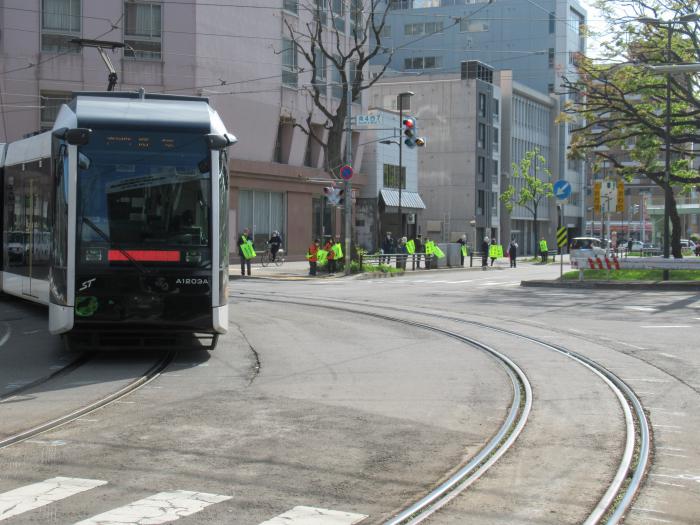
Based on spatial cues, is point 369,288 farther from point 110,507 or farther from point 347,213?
point 110,507

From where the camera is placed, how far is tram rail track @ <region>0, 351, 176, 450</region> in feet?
25.6

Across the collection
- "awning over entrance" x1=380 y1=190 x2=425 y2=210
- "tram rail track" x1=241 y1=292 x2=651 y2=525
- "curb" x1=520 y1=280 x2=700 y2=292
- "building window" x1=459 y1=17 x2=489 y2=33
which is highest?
"building window" x1=459 y1=17 x2=489 y2=33

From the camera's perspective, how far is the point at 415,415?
29.4ft

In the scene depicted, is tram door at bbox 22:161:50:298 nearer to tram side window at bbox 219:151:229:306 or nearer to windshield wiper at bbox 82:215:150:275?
windshield wiper at bbox 82:215:150:275

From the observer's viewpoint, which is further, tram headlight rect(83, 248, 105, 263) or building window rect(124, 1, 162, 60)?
building window rect(124, 1, 162, 60)

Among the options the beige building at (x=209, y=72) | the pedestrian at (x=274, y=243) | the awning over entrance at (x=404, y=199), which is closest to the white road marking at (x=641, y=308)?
the beige building at (x=209, y=72)

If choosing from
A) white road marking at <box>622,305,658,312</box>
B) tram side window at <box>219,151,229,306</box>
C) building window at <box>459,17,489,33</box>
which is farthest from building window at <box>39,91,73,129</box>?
building window at <box>459,17,489,33</box>

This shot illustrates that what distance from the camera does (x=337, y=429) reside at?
823cm

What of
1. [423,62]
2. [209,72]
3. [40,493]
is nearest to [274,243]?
[209,72]

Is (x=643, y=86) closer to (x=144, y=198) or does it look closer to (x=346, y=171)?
(x=346, y=171)

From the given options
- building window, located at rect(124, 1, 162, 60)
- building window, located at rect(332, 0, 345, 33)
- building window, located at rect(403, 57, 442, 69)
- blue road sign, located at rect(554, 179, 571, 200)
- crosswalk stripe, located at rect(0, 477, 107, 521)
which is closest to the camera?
crosswalk stripe, located at rect(0, 477, 107, 521)

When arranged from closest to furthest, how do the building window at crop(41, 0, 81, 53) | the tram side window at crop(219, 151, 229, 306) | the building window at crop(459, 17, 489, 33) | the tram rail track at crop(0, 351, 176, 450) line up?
the tram rail track at crop(0, 351, 176, 450) → the tram side window at crop(219, 151, 229, 306) → the building window at crop(41, 0, 81, 53) → the building window at crop(459, 17, 489, 33)

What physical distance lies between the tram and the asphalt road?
78 cm

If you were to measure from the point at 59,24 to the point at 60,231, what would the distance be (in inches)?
1219
